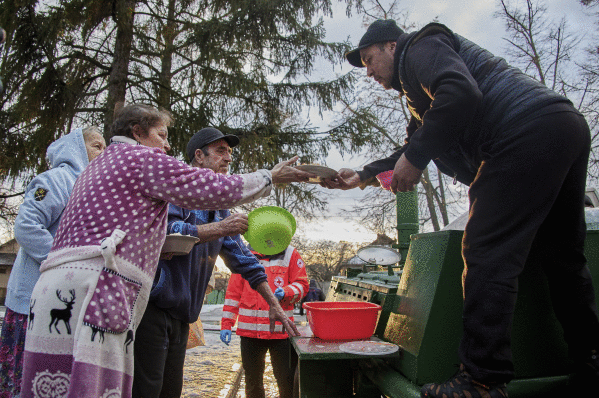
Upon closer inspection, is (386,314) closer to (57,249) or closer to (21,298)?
(57,249)

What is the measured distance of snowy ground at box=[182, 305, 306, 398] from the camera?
14.4 feet

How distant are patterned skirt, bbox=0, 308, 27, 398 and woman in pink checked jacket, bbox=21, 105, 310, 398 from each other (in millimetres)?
1166

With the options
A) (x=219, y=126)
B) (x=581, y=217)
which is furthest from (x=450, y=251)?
(x=219, y=126)

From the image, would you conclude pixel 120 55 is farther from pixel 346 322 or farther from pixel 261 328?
pixel 346 322

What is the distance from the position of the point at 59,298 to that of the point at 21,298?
51.1 inches

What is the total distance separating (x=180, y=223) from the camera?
241cm

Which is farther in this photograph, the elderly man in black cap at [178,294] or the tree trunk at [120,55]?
the tree trunk at [120,55]

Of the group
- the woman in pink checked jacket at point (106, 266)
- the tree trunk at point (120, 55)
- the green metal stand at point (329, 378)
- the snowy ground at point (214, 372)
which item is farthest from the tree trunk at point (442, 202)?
the woman in pink checked jacket at point (106, 266)

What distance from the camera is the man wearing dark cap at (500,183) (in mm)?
1438

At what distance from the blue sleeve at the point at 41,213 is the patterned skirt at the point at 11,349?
386mm

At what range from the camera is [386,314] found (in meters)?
2.27

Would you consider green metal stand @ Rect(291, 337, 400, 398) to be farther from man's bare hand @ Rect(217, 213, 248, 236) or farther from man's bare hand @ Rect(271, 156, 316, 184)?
man's bare hand @ Rect(271, 156, 316, 184)

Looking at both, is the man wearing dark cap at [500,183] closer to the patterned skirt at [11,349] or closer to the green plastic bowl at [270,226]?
the green plastic bowl at [270,226]

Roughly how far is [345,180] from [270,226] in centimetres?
101
